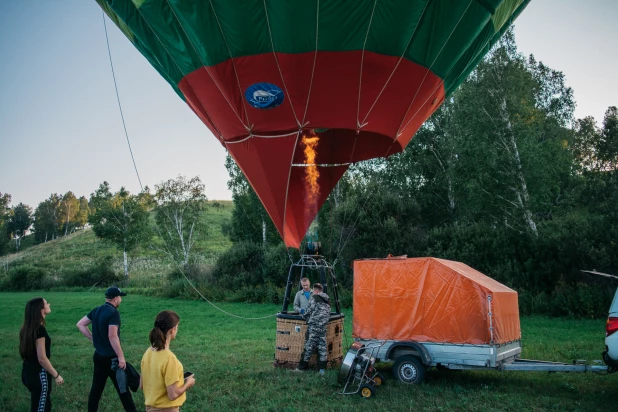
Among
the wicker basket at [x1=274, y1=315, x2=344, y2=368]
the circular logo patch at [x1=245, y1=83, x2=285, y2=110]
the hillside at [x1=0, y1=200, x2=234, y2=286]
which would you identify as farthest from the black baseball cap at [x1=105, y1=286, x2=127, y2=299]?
the hillside at [x1=0, y1=200, x2=234, y2=286]

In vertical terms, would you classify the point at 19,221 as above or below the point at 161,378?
above

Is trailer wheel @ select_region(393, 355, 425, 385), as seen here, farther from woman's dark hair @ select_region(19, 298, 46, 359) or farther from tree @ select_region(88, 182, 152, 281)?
tree @ select_region(88, 182, 152, 281)

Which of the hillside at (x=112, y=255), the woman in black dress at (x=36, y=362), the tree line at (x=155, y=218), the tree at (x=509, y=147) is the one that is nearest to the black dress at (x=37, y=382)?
the woman in black dress at (x=36, y=362)

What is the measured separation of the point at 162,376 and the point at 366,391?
4.06 m

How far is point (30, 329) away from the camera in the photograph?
4.89m

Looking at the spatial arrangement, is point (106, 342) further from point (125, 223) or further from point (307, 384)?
point (125, 223)

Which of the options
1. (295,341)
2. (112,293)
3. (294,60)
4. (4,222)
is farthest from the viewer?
(4,222)

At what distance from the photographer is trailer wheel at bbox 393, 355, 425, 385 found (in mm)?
7461

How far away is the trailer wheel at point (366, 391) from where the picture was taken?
686 centimetres

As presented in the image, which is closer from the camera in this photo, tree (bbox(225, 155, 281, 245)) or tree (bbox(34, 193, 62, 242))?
tree (bbox(225, 155, 281, 245))

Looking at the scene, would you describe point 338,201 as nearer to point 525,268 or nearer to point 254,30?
point 525,268

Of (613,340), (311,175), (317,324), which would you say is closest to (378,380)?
(317,324)

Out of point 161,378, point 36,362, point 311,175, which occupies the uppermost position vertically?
point 311,175

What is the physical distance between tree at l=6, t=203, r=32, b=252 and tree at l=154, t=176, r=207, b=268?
58.7m
